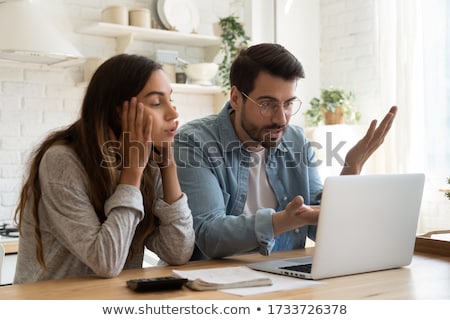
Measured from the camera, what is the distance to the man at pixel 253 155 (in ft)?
6.01

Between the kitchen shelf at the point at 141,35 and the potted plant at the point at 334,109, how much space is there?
2.53 ft

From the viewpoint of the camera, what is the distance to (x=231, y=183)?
1.97 m

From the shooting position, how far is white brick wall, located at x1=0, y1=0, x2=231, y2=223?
11.1ft

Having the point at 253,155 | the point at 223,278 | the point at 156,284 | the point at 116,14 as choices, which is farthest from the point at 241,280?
the point at 116,14

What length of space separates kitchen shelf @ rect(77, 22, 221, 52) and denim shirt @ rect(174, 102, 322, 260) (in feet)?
5.50

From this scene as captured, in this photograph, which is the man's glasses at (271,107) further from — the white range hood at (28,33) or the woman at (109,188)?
the white range hood at (28,33)

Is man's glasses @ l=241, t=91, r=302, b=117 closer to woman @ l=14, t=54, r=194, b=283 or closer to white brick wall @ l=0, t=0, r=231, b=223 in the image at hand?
woman @ l=14, t=54, r=194, b=283

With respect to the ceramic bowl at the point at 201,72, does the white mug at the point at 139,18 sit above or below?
above

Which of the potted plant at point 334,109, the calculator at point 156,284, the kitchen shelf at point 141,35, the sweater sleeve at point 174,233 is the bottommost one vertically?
the calculator at point 156,284

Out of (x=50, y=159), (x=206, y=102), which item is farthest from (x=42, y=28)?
(x=50, y=159)

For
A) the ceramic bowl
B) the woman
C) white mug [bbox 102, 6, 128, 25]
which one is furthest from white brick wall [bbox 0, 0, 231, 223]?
the woman

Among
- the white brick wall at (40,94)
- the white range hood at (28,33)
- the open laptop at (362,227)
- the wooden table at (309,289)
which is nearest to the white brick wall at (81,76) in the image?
the white brick wall at (40,94)

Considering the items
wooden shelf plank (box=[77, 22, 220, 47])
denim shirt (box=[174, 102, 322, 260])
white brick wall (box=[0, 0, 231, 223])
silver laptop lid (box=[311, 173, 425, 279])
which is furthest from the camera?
wooden shelf plank (box=[77, 22, 220, 47])

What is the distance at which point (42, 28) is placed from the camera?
304 centimetres
